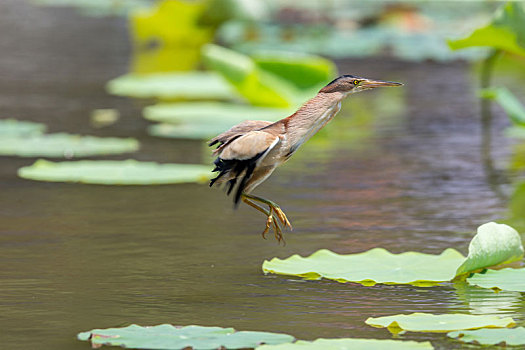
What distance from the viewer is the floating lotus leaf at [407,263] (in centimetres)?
354

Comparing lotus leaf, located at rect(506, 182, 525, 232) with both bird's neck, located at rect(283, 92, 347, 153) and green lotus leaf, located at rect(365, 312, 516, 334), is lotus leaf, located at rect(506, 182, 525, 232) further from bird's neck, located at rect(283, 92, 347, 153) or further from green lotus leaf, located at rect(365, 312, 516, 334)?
bird's neck, located at rect(283, 92, 347, 153)

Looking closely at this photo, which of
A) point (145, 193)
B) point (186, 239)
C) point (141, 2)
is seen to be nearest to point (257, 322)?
point (186, 239)

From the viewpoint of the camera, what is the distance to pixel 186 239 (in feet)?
14.3

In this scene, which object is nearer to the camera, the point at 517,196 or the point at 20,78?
the point at 517,196

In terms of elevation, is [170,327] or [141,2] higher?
[141,2]

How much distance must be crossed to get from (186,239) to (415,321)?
4.95 ft

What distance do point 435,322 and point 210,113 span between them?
182 inches

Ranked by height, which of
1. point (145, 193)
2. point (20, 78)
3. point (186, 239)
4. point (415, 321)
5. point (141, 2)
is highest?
point (141, 2)

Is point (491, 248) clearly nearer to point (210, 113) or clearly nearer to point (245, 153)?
point (245, 153)

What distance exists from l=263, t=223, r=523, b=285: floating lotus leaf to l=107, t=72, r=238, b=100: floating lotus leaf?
448 cm

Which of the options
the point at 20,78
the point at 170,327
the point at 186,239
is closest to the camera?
the point at 170,327

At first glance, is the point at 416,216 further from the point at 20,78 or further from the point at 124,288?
the point at 20,78

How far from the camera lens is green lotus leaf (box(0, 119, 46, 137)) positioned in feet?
21.7

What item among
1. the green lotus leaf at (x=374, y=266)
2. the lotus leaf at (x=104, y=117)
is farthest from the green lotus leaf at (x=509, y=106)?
the lotus leaf at (x=104, y=117)
